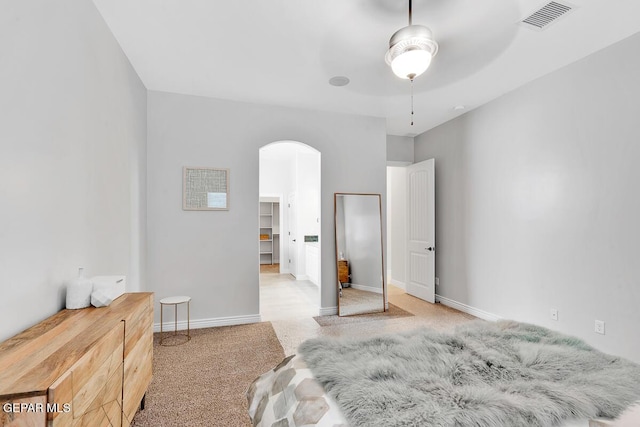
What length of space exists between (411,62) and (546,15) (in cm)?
104

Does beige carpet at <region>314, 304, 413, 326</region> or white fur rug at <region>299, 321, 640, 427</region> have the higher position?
white fur rug at <region>299, 321, 640, 427</region>

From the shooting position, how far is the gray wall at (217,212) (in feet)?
11.8

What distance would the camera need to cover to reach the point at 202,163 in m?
3.73

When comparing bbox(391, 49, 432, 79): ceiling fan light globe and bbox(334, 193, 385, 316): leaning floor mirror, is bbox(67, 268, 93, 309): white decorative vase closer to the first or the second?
bbox(391, 49, 432, 79): ceiling fan light globe

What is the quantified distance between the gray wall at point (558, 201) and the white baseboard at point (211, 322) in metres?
2.86

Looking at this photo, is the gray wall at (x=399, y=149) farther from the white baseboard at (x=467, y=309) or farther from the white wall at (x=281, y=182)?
the white wall at (x=281, y=182)

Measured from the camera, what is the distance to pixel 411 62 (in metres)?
2.23

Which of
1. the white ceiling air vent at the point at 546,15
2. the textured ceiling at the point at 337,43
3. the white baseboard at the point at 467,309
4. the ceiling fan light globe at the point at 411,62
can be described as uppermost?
the textured ceiling at the point at 337,43

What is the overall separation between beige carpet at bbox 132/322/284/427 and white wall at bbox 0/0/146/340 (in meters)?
0.94

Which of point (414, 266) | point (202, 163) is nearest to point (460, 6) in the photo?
point (202, 163)

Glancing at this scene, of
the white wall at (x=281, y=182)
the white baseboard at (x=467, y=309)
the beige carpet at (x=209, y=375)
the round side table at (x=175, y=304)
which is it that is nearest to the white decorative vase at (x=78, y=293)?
the beige carpet at (x=209, y=375)

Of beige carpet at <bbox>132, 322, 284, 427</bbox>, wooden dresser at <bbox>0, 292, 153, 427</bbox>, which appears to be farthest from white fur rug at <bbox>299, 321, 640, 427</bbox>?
beige carpet at <bbox>132, 322, 284, 427</bbox>

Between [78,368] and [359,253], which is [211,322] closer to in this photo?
[359,253]

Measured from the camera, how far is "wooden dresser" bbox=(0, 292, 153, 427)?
0.93 m
